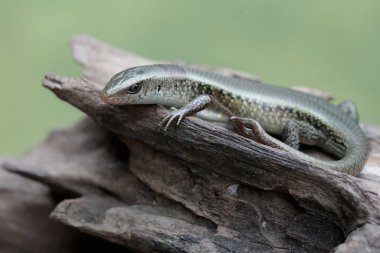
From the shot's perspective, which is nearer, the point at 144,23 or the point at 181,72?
the point at 181,72

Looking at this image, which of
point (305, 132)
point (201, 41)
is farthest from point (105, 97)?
point (201, 41)

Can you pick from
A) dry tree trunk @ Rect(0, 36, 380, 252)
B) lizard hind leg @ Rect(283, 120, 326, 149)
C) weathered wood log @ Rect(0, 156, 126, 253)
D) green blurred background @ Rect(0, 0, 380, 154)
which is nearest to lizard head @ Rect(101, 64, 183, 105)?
dry tree trunk @ Rect(0, 36, 380, 252)

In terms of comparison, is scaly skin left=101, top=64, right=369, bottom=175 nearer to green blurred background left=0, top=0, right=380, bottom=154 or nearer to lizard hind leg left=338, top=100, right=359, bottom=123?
lizard hind leg left=338, top=100, right=359, bottom=123

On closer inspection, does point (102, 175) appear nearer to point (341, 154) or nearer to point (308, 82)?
point (341, 154)

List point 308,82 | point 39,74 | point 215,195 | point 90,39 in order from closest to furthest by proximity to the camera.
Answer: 1. point 215,195
2. point 90,39
3. point 308,82
4. point 39,74

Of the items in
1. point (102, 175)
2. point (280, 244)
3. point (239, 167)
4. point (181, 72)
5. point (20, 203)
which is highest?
point (181, 72)

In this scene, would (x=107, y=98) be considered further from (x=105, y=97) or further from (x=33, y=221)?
(x=33, y=221)

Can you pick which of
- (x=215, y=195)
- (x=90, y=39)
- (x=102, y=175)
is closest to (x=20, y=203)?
(x=102, y=175)
